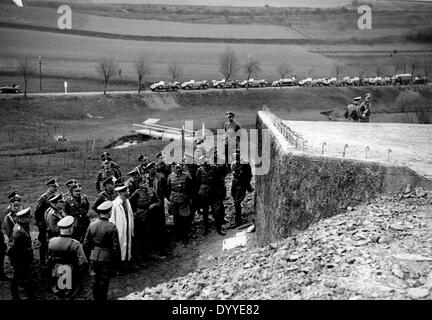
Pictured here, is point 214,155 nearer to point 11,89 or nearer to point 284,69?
point 11,89

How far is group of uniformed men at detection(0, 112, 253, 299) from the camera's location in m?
8.22

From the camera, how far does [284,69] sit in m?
59.3

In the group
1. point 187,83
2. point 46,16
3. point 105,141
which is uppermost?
point 46,16

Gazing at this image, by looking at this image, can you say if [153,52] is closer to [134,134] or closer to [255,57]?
[255,57]

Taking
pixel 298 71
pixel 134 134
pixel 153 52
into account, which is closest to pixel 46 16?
pixel 153 52

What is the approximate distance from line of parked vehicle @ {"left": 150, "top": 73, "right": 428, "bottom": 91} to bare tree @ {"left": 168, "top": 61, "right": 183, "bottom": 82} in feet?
5.22

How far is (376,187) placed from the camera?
28.9ft

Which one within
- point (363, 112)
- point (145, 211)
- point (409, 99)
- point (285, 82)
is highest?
point (285, 82)

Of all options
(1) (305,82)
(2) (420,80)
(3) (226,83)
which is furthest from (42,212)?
(2) (420,80)

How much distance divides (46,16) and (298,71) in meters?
26.5

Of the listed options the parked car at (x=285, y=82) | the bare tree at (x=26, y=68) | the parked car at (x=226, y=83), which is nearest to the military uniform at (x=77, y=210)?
the bare tree at (x=26, y=68)

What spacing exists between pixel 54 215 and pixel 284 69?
2037 inches

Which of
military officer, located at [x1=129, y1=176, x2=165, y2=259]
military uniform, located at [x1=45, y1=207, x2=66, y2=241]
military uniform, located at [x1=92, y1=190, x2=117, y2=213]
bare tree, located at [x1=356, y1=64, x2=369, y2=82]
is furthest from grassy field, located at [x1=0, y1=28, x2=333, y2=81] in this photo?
military uniform, located at [x1=45, y1=207, x2=66, y2=241]

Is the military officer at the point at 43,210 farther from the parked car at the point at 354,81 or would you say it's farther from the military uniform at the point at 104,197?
the parked car at the point at 354,81
